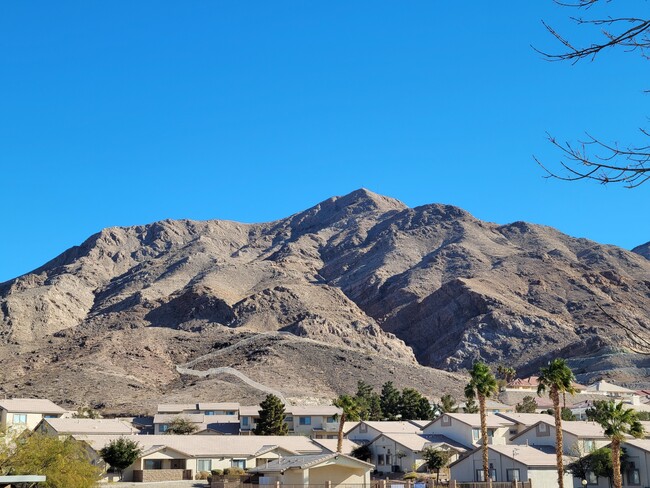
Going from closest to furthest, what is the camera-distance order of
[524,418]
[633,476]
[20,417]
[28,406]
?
[633,476]
[524,418]
[20,417]
[28,406]

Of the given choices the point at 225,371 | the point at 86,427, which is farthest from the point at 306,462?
the point at 225,371

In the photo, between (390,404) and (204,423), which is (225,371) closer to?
(390,404)

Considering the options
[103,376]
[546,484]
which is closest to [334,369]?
[103,376]

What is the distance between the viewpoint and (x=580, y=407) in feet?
355

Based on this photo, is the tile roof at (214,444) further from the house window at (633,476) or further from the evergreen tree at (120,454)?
the house window at (633,476)

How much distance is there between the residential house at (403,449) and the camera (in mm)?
71250

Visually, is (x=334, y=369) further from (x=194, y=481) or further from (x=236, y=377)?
(x=194, y=481)

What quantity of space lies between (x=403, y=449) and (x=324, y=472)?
852 inches

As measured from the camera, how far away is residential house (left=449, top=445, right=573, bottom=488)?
57219mm

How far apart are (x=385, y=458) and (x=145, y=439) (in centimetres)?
1987

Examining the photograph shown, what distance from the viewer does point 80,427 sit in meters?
74.8

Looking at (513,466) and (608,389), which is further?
(608,389)

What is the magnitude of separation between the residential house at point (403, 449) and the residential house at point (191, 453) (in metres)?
5.49

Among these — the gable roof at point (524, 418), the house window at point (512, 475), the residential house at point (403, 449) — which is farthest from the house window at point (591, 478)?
the gable roof at point (524, 418)
